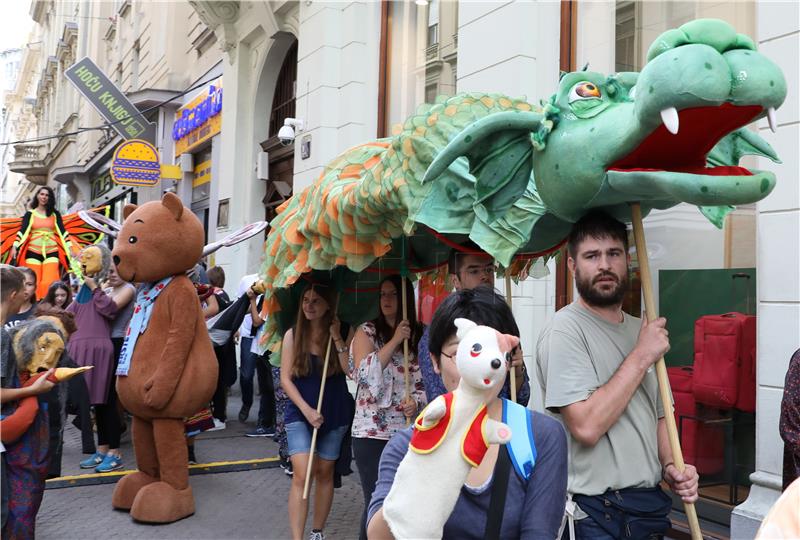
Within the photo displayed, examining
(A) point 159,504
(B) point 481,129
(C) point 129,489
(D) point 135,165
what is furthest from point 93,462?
(D) point 135,165

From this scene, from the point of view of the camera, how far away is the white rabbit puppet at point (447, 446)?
144cm

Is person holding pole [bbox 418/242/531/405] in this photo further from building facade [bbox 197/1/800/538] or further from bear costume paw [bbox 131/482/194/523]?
bear costume paw [bbox 131/482/194/523]

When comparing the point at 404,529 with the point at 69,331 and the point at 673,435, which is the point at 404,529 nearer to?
the point at 673,435

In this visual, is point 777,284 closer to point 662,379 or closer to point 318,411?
point 662,379

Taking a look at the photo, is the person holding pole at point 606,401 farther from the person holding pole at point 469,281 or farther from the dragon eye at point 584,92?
the person holding pole at point 469,281

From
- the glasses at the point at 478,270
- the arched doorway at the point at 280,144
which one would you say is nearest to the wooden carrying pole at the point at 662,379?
the glasses at the point at 478,270

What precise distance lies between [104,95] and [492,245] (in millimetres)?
13556

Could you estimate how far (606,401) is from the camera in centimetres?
204

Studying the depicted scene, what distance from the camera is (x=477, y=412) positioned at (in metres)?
1.50

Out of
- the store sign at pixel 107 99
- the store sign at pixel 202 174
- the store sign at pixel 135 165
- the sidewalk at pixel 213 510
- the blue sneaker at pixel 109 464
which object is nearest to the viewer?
the sidewalk at pixel 213 510

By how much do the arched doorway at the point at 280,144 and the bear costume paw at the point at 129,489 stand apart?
17.5ft

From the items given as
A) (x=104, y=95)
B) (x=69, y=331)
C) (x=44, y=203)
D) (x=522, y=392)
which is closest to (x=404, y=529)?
(x=522, y=392)

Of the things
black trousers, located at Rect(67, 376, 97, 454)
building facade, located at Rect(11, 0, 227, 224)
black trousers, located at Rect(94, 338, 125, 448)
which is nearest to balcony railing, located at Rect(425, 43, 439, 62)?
black trousers, located at Rect(94, 338, 125, 448)

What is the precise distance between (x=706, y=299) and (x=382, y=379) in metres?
2.07
